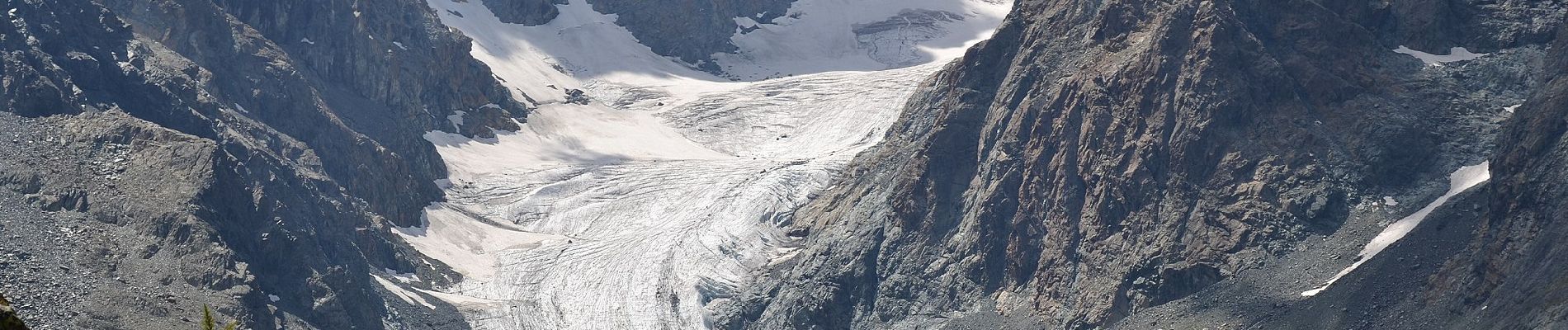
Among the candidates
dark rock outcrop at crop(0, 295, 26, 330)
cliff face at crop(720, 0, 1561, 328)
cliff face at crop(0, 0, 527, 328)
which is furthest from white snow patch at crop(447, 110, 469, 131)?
dark rock outcrop at crop(0, 295, 26, 330)

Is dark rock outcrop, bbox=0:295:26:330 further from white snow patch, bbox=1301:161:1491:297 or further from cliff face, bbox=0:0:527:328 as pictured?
white snow patch, bbox=1301:161:1491:297

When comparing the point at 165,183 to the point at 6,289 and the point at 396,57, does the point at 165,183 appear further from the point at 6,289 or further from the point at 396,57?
the point at 396,57

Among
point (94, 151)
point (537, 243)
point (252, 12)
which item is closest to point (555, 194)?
point (537, 243)

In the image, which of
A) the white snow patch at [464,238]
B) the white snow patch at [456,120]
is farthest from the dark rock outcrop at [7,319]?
the white snow patch at [456,120]

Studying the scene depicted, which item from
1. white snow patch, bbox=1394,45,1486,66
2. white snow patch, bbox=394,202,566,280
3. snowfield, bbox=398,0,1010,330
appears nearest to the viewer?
white snow patch, bbox=1394,45,1486,66

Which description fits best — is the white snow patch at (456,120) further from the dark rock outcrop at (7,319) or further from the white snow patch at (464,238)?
the dark rock outcrop at (7,319)

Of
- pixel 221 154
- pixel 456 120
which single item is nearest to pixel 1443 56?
pixel 221 154
